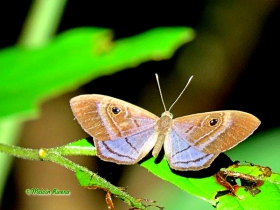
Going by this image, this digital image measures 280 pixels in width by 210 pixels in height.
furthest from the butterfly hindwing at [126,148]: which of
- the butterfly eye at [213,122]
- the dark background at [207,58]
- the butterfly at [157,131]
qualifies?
the dark background at [207,58]

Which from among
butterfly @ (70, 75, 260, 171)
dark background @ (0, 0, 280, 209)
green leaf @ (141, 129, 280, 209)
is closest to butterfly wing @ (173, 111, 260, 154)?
butterfly @ (70, 75, 260, 171)

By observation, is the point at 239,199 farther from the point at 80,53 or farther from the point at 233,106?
the point at 233,106

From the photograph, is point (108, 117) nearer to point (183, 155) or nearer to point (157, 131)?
point (157, 131)

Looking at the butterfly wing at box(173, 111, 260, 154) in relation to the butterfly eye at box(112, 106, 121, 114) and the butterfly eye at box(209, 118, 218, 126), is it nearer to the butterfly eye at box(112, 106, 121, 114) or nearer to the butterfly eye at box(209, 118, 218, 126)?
the butterfly eye at box(209, 118, 218, 126)

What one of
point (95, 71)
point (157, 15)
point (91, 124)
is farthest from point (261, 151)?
point (157, 15)

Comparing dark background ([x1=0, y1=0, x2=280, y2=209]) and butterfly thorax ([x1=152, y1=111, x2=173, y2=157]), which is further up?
butterfly thorax ([x1=152, y1=111, x2=173, y2=157])

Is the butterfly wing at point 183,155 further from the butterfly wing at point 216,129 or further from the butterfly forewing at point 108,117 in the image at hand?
the butterfly forewing at point 108,117

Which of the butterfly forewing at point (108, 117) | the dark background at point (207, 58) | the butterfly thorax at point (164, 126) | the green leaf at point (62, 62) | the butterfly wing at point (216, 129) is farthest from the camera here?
the dark background at point (207, 58)
